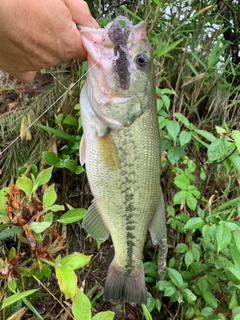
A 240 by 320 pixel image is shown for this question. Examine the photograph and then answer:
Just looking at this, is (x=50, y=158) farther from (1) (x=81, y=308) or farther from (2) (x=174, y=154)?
(1) (x=81, y=308)

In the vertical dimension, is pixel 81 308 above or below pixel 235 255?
above

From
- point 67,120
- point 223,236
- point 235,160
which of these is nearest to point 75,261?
point 223,236

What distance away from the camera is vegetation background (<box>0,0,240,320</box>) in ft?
6.21

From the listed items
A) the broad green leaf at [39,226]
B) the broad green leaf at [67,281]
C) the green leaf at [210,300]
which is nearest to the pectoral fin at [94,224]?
the broad green leaf at [39,226]

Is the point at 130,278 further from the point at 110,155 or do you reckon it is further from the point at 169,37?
Result: the point at 169,37

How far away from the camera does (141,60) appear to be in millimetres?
1812

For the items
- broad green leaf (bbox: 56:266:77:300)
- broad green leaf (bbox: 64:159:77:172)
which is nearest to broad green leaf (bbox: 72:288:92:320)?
broad green leaf (bbox: 56:266:77:300)

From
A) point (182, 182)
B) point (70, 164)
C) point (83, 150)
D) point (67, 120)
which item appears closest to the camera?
point (83, 150)

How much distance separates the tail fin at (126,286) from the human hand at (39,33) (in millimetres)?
1042

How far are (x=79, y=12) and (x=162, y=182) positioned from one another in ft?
4.85

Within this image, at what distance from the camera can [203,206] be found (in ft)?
9.30

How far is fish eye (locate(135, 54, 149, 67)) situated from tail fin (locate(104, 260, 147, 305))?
0.98m

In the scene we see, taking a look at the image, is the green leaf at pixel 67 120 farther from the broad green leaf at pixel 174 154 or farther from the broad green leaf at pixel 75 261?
the broad green leaf at pixel 75 261

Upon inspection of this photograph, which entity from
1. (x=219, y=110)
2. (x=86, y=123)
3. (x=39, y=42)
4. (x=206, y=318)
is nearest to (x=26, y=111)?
(x=86, y=123)
